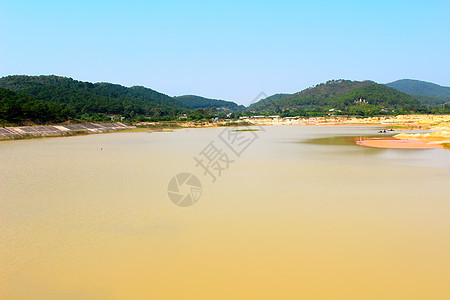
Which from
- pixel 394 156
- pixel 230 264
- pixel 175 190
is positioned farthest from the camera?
pixel 394 156

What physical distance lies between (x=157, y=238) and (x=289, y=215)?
11.7 feet

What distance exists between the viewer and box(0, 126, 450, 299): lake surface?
5.27 metres

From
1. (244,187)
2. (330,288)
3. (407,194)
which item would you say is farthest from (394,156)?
(330,288)

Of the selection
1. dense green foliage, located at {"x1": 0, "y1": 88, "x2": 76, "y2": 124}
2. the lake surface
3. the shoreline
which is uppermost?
dense green foliage, located at {"x1": 0, "y1": 88, "x2": 76, "y2": 124}

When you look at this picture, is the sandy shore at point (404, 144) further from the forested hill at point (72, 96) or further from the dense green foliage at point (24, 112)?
the forested hill at point (72, 96)

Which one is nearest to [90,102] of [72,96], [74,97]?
[74,97]

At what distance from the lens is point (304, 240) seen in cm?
705

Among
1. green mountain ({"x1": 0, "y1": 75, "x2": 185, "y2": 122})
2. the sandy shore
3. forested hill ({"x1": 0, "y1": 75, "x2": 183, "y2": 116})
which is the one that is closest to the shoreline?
the sandy shore

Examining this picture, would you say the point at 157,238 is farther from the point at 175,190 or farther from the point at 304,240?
the point at 175,190

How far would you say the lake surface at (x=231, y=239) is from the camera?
17.3 feet

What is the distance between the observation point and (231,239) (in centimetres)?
718

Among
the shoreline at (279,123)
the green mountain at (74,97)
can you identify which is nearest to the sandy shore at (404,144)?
the shoreline at (279,123)

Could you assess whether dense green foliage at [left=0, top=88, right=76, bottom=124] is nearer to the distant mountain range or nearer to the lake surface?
the distant mountain range

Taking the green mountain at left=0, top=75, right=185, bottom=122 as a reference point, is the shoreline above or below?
below
